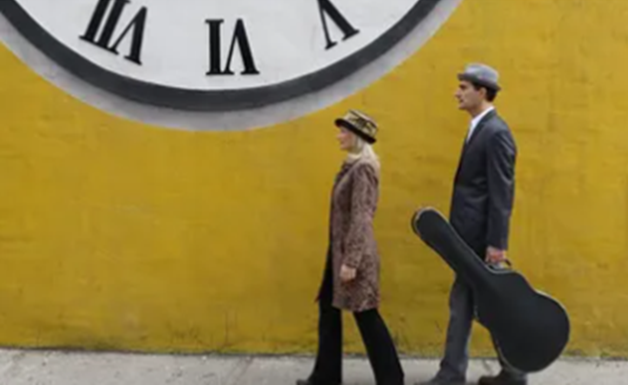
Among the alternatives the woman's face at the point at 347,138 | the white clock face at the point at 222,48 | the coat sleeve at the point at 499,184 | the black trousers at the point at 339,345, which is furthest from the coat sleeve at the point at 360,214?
the white clock face at the point at 222,48

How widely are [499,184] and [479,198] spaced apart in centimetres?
17

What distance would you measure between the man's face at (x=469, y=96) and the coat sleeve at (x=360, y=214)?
665 mm

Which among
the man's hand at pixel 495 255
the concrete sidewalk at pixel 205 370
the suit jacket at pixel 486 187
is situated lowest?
the concrete sidewalk at pixel 205 370

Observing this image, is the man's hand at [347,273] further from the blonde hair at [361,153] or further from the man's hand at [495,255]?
the man's hand at [495,255]

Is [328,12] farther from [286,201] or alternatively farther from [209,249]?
[209,249]

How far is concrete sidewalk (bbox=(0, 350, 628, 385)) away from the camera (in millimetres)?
5207

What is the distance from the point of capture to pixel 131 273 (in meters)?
5.62

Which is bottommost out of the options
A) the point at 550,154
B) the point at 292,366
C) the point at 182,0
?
the point at 292,366

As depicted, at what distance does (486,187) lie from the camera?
4777mm

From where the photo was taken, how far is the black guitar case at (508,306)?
470 centimetres

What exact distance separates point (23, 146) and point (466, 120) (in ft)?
9.18

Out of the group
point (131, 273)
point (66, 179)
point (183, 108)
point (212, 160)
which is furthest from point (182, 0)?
point (131, 273)

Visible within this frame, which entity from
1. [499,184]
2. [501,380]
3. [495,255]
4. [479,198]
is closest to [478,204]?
[479,198]

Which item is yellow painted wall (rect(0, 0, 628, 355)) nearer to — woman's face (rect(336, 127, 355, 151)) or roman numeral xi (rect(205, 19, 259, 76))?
roman numeral xi (rect(205, 19, 259, 76))
